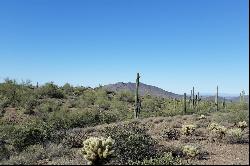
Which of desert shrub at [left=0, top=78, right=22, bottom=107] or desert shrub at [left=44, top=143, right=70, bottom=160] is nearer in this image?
desert shrub at [left=44, top=143, right=70, bottom=160]

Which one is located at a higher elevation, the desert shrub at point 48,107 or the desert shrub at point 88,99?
the desert shrub at point 88,99

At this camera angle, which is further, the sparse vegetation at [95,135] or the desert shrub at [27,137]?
the desert shrub at [27,137]

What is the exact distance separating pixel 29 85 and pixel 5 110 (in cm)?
1320

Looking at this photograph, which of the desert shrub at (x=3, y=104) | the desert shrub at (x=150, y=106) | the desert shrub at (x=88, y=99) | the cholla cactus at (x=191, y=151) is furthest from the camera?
the desert shrub at (x=150, y=106)

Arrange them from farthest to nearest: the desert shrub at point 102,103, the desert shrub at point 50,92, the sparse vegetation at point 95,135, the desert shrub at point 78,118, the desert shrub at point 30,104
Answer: the desert shrub at point 50,92 → the desert shrub at point 102,103 → the desert shrub at point 30,104 → the desert shrub at point 78,118 → the sparse vegetation at point 95,135

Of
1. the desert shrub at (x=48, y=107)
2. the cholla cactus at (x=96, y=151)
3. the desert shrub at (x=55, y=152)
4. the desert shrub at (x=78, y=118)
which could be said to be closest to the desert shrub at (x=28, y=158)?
the desert shrub at (x=55, y=152)

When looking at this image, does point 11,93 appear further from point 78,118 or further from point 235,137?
point 235,137

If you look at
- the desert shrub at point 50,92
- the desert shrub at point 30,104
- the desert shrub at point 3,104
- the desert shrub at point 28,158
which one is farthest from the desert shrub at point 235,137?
the desert shrub at point 50,92

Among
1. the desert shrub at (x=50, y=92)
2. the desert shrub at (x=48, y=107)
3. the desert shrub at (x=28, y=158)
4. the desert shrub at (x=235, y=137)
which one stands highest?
the desert shrub at (x=50, y=92)

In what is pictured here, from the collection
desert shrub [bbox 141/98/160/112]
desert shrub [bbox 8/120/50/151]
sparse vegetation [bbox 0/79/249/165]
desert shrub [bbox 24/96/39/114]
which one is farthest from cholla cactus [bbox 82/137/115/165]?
desert shrub [bbox 141/98/160/112]

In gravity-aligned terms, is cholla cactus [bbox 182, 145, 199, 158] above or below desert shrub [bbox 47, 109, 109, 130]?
below

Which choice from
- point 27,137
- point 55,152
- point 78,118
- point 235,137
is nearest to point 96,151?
point 55,152

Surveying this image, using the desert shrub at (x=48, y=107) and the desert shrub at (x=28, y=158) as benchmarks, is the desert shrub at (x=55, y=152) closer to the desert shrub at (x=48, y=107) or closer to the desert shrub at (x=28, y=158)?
the desert shrub at (x=28, y=158)

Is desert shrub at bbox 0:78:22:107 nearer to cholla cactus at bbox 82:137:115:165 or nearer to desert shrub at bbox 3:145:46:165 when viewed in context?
desert shrub at bbox 3:145:46:165
